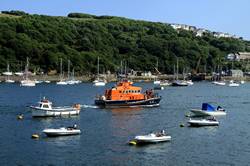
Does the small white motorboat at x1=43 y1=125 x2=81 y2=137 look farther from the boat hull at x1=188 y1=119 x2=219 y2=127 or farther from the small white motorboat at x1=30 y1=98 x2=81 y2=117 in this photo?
the small white motorboat at x1=30 y1=98 x2=81 y2=117

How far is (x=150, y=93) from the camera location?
105062mm

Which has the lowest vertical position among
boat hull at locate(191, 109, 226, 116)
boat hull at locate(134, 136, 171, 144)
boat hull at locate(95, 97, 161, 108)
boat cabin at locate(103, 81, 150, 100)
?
boat hull at locate(134, 136, 171, 144)

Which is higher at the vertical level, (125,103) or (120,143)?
(125,103)

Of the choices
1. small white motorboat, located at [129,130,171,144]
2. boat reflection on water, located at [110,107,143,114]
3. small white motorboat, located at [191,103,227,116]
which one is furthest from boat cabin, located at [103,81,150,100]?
small white motorboat, located at [129,130,171,144]

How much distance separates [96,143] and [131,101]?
1547 inches

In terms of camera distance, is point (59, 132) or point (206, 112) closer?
point (59, 132)

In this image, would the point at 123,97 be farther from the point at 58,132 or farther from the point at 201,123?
the point at 58,132

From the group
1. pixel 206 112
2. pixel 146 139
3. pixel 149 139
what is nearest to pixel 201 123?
pixel 206 112

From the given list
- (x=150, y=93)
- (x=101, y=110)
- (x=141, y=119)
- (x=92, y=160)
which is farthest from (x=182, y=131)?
(x=150, y=93)

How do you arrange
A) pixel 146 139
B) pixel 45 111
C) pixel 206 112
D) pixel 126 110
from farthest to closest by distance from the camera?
pixel 126 110 → pixel 206 112 → pixel 45 111 → pixel 146 139

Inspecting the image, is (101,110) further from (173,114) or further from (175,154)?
(175,154)

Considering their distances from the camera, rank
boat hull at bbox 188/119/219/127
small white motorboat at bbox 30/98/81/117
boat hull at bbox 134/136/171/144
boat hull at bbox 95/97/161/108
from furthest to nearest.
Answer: boat hull at bbox 95/97/161/108, small white motorboat at bbox 30/98/81/117, boat hull at bbox 188/119/219/127, boat hull at bbox 134/136/171/144

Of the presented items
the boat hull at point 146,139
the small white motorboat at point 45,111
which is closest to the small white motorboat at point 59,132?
the boat hull at point 146,139

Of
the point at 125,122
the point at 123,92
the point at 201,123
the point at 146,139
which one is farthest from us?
the point at 123,92
